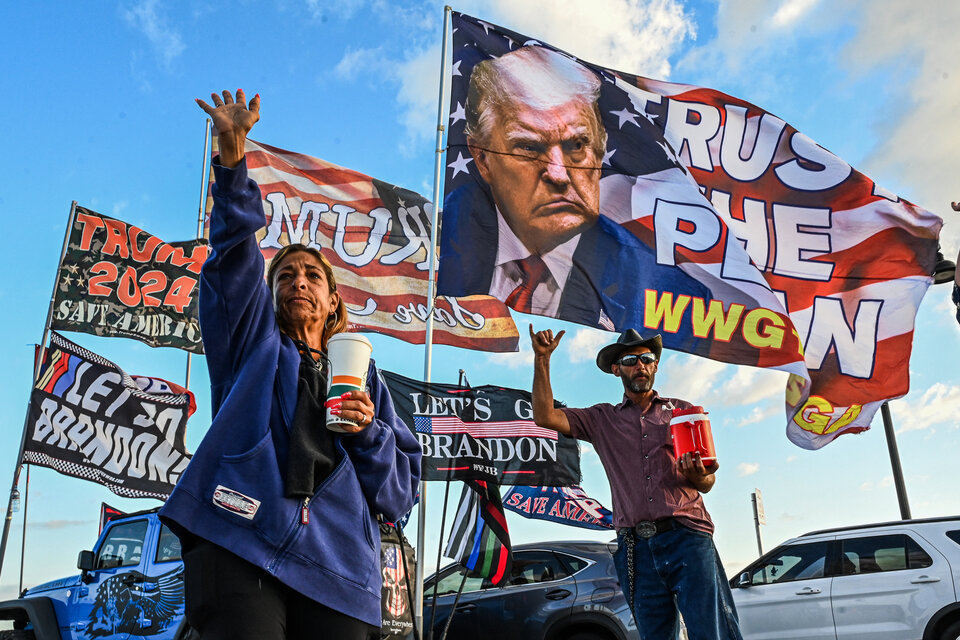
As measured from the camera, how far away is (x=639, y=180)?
26.4 ft

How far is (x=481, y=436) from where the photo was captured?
825cm

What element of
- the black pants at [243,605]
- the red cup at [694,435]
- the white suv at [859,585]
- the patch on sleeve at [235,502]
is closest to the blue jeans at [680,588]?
the red cup at [694,435]

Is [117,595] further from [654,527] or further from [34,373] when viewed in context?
[654,527]

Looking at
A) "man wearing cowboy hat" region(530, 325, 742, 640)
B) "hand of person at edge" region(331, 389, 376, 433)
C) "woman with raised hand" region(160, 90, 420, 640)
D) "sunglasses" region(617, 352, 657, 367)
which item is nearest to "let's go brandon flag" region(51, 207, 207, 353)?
"man wearing cowboy hat" region(530, 325, 742, 640)

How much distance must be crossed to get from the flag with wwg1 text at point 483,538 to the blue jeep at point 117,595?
2676 millimetres

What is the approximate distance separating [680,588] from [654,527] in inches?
12.9

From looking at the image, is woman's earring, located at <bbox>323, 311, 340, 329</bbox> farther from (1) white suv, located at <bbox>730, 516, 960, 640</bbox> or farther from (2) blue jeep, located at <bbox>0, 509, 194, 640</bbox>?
(1) white suv, located at <bbox>730, 516, 960, 640</bbox>

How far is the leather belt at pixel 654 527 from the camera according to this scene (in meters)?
4.23

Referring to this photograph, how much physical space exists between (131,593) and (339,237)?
470 cm

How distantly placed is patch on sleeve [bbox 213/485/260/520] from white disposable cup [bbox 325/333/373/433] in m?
0.27

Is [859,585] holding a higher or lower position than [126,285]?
lower

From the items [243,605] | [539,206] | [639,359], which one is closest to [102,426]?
[539,206]

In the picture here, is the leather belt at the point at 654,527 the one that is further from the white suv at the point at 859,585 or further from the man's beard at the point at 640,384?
the white suv at the point at 859,585

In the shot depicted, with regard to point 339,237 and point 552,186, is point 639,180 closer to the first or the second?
point 552,186
